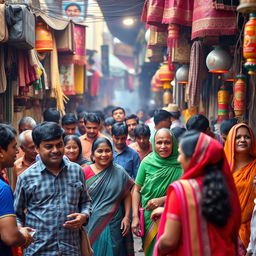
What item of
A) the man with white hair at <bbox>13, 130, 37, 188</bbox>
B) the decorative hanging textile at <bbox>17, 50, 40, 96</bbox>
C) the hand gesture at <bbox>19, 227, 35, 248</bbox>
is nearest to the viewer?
the hand gesture at <bbox>19, 227, 35, 248</bbox>

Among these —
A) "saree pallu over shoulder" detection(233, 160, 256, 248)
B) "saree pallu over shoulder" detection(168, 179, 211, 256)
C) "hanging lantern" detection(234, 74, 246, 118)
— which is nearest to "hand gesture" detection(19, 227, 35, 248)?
"saree pallu over shoulder" detection(168, 179, 211, 256)

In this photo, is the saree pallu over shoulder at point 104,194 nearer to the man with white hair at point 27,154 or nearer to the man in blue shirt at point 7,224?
the man with white hair at point 27,154

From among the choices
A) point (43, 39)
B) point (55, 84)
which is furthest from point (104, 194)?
point (55, 84)

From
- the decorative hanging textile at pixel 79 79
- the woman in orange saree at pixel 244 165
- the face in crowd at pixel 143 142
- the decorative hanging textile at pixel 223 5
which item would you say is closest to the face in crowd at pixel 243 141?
the woman in orange saree at pixel 244 165

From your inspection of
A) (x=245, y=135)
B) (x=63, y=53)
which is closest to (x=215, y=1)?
(x=245, y=135)

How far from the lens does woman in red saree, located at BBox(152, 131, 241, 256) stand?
296 cm

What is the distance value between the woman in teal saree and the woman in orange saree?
1.17 metres

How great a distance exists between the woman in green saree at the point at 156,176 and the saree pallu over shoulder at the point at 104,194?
0.23m

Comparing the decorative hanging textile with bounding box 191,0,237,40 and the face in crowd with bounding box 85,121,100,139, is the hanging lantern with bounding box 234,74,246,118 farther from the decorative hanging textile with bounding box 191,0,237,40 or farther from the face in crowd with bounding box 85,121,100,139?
the face in crowd with bounding box 85,121,100,139

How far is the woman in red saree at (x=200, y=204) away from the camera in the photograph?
2.96 metres

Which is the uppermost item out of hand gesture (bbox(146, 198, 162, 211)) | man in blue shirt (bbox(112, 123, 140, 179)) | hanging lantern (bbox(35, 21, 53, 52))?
Answer: hanging lantern (bbox(35, 21, 53, 52))

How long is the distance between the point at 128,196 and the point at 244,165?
129 centimetres

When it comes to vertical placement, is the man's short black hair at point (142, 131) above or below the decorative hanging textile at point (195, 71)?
below

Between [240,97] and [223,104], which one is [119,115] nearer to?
[223,104]
